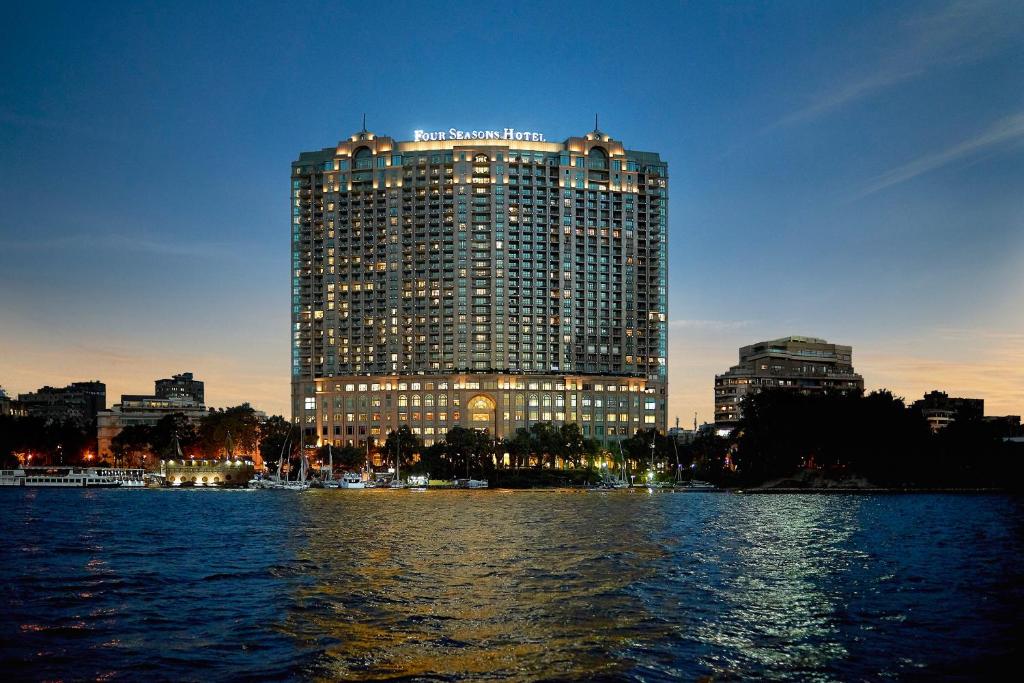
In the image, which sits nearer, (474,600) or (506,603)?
(506,603)

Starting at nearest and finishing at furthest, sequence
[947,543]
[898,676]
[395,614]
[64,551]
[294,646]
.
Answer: [898,676], [294,646], [395,614], [64,551], [947,543]

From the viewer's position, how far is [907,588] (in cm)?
5150

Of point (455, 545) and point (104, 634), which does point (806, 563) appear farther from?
point (104, 634)

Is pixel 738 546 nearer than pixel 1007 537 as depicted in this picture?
Yes

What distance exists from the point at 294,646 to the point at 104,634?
885cm

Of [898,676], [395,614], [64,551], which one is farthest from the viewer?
[64,551]

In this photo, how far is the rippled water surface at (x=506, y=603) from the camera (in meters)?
31.8

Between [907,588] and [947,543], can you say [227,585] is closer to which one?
[907,588]

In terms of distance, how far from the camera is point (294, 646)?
112 feet

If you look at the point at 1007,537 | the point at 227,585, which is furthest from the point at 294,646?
the point at 1007,537

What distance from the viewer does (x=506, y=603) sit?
4281cm

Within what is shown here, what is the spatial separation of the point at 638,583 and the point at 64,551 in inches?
1741

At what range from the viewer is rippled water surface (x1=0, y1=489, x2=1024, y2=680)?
31.8m

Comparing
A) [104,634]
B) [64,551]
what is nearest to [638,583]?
[104,634]
